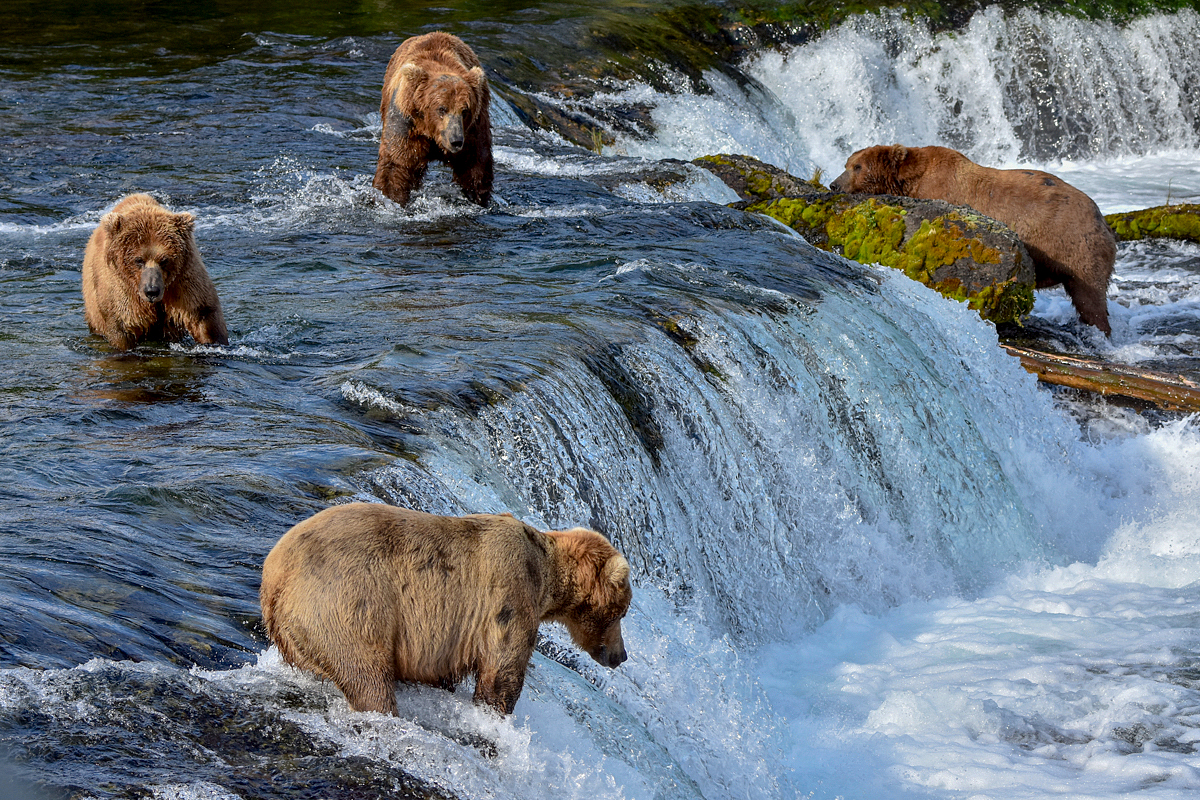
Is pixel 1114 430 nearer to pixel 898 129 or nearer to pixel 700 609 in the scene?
pixel 700 609

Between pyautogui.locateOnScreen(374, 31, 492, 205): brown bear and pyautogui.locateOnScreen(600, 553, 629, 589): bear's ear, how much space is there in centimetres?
739

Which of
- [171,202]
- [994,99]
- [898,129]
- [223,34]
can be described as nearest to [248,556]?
[171,202]

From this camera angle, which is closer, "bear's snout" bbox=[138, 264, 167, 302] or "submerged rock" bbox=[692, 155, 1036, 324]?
"bear's snout" bbox=[138, 264, 167, 302]

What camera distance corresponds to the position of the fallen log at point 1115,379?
10.6 m

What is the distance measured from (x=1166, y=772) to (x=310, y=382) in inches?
197

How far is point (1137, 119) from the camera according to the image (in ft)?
79.5

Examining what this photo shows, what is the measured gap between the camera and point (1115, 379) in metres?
10.8

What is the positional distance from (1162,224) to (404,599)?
49.2ft

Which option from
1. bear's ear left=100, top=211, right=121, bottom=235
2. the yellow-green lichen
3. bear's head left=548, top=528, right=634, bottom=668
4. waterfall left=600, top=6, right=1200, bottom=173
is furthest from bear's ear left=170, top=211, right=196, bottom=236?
waterfall left=600, top=6, right=1200, bottom=173

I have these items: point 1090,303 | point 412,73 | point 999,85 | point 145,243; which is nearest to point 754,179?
point 1090,303

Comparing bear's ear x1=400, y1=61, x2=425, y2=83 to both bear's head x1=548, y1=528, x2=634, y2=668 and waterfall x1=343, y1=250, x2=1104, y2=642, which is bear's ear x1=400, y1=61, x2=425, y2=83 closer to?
waterfall x1=343, y1=250, x2=1104, y2=642

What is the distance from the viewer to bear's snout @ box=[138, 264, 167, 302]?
7.00 m

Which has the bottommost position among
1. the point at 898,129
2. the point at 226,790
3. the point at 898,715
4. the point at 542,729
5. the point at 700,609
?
the point at 898,715

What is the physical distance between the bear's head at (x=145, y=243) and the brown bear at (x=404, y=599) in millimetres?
3889
